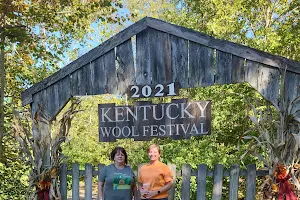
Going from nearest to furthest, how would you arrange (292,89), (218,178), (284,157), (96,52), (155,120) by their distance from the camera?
(284,157) → (292,89) → (218,178) → (155,120) → (96,52)

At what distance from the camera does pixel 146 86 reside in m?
5.24

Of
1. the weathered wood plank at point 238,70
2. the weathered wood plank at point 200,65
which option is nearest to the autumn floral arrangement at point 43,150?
the weathered wood plank at point 200,65

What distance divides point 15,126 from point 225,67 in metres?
3.44

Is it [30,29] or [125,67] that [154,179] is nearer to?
[125,67]

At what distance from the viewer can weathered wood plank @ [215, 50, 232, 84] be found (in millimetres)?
Result: 4914

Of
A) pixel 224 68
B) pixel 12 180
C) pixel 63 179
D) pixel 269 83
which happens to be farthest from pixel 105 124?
pixel 12 180

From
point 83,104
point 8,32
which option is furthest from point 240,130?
point 83,104

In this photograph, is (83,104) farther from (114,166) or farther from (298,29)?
(114,166)

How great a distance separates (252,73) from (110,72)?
211 cm

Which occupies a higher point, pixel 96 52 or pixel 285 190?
pixel 96 52

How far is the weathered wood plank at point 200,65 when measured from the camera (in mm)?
4992

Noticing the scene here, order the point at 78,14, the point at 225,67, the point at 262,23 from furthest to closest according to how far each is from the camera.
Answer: the point at 262,23, the point at 78,14, the point at 225,67

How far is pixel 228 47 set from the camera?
488cm

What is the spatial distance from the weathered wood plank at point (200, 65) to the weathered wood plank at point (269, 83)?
667 millimetres
